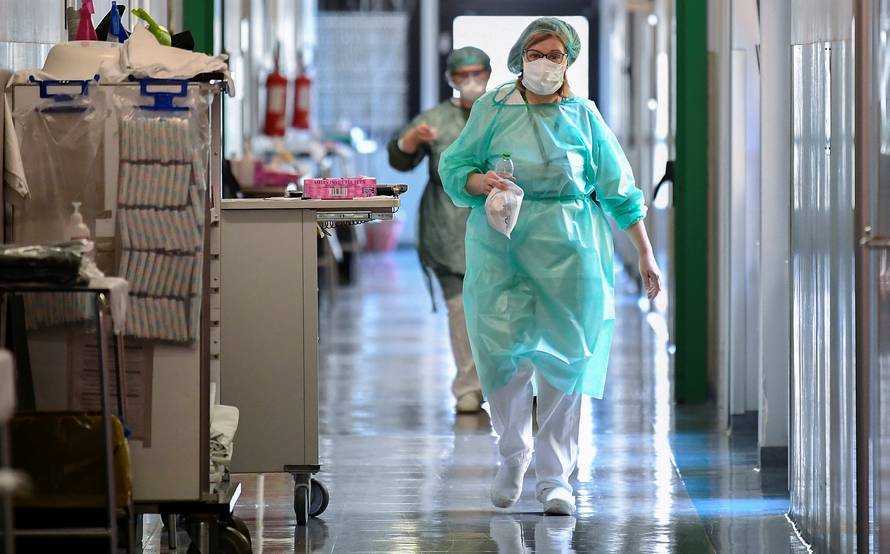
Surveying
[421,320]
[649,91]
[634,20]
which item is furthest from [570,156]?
[634,20]

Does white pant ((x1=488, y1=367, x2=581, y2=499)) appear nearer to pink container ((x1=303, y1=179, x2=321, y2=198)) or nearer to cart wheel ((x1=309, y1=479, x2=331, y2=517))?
cart wheel ((x1=309, y1=479, x2=331, y2=517))

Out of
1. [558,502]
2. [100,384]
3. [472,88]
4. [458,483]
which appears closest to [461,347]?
[472,88]

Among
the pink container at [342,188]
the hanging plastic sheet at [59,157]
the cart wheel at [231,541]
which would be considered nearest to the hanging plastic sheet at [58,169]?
the hanging plastic sheet at [59,157]

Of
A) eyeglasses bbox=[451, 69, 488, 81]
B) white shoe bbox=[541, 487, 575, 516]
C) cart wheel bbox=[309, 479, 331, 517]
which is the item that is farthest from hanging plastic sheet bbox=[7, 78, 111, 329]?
eyeglasses bbox=[451, 69, 488, 81]

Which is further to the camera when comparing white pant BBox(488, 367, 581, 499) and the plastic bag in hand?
white pant BBox(488, 367, 581, 499)

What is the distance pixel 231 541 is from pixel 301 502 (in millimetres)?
637

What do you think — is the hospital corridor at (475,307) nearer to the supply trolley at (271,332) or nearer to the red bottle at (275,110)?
the supply trolley at (271,332)

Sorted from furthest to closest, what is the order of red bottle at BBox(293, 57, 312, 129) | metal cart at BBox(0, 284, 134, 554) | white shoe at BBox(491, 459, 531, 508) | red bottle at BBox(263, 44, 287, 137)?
red bottle at BBox(293, 57, 312, 129)
red bottle at BBox(263, 44, 287, 137)
white shoe at BBox(491, 459, 531, 508)
metal cart at BBox(0, 284, 134, 554)

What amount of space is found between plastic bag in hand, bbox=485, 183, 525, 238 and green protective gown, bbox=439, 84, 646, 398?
9cm

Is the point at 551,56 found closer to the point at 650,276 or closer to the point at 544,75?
the point at 544,75

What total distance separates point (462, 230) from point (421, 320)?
402cm

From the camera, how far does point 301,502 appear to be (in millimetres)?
3975

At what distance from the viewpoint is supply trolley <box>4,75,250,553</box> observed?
3.21m

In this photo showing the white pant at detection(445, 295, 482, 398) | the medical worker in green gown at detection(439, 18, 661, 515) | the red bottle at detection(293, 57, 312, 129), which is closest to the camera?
the medical worker in green gown at detection(439, 18, 661, 515)
